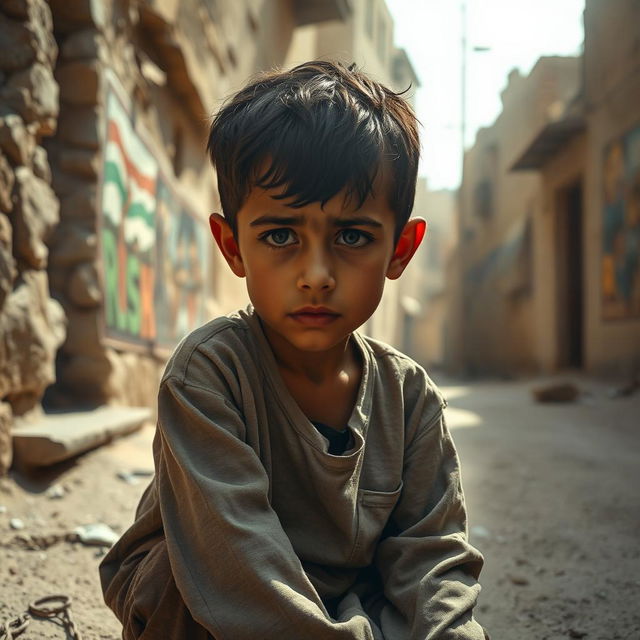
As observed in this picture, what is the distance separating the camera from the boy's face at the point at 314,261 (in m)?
1.27

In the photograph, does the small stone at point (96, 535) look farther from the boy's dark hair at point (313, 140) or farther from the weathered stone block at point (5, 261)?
the boy's dark hair at point (313, 140)

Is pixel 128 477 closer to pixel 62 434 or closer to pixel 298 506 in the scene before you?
pixel 62 434

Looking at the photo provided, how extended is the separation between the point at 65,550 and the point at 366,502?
123 cm

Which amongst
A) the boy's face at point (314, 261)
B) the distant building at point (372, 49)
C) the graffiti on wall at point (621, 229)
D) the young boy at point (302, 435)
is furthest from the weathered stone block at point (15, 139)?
the distant building at point (372, 49)

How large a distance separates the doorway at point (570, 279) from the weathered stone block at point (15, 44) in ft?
31.8

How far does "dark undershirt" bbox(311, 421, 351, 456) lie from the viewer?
143 cm

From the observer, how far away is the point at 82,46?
129 inches

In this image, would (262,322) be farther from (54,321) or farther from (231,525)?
(54,321)

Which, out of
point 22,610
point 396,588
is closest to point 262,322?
point 396,588

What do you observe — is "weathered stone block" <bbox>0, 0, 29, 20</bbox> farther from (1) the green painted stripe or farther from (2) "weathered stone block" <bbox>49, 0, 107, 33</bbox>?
(1) the green painted stripe

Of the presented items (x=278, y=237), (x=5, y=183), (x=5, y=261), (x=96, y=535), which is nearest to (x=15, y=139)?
(x=5, y=183)

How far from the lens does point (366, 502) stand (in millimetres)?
1400

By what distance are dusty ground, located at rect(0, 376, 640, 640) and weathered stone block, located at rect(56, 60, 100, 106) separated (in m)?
1.69

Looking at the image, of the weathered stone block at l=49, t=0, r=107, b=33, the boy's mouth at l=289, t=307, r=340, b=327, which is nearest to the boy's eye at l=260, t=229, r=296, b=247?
the boy's mouth at l=289, t=307, r=340, b=327
